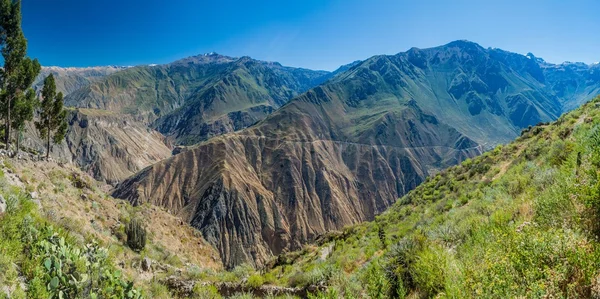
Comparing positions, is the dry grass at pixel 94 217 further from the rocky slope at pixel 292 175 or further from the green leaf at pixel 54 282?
the rocky slope at pixel 292 175

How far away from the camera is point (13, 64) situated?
24.2m

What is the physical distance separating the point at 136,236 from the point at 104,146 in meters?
154

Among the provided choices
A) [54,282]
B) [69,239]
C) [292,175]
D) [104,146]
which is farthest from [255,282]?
[104,146]

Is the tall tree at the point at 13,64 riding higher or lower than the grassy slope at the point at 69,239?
higher

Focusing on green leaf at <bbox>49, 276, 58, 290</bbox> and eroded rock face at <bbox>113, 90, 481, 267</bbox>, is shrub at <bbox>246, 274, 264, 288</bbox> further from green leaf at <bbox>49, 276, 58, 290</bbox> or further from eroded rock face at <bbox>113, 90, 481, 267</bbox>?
eroded rock face at <bbox>113, 90, 481, 267</bbox>

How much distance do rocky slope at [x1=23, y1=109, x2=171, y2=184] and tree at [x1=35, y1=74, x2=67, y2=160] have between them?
108m

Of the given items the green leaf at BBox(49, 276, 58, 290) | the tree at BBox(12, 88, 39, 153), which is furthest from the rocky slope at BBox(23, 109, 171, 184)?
the green leaf at BBox(49, 276, 58, 290)

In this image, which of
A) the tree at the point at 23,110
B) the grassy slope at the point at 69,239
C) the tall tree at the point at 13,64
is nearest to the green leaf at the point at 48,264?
the grassy slope at the point at 69,239

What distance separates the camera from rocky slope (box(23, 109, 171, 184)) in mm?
134625

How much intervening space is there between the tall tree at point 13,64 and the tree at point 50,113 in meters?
4.95

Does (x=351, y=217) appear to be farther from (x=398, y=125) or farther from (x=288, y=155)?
(x=398, y=125)

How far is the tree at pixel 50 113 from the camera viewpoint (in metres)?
32.2

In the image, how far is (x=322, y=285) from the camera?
32.2 ft

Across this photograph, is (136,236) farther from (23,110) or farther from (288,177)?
(288,177)
